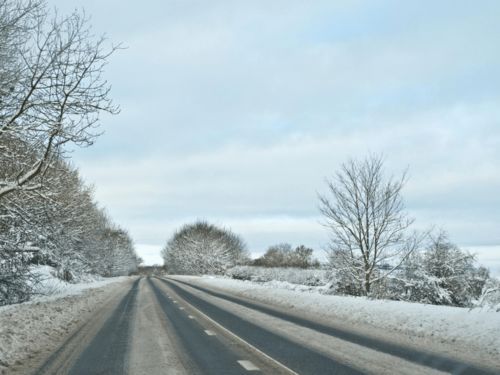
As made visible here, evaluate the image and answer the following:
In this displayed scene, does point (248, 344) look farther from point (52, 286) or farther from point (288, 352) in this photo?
point (52, 286)

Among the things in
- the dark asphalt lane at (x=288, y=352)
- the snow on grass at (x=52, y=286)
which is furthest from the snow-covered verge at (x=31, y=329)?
the dark asphalt lane at (x=288, y=352)

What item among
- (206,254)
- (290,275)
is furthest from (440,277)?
(206,254)

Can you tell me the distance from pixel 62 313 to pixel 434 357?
13322 millimetres

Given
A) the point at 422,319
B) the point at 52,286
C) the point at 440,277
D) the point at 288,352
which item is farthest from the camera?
the point at 52,286

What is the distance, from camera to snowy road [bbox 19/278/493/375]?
8.04 metres

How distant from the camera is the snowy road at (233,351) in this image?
8.04 metres

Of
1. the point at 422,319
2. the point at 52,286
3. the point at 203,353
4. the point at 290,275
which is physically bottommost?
the point at 203,353

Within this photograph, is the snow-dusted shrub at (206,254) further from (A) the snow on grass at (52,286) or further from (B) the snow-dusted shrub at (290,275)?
(A) the snow on grass at (52,286)

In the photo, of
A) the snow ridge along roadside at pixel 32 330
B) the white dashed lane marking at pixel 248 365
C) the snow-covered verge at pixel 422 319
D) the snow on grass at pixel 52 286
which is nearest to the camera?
the white dashed lane marking at pixel 248 365

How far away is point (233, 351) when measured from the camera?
9898 mm

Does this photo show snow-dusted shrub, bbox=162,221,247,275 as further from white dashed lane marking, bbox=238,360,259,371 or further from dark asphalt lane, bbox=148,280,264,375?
white dashed lane marking, bbox=238,360,259,371

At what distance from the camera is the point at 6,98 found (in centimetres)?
1274

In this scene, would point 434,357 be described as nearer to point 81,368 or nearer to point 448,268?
point 81,368

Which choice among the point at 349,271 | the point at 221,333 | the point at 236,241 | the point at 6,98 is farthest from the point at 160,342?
the point at 236,241
